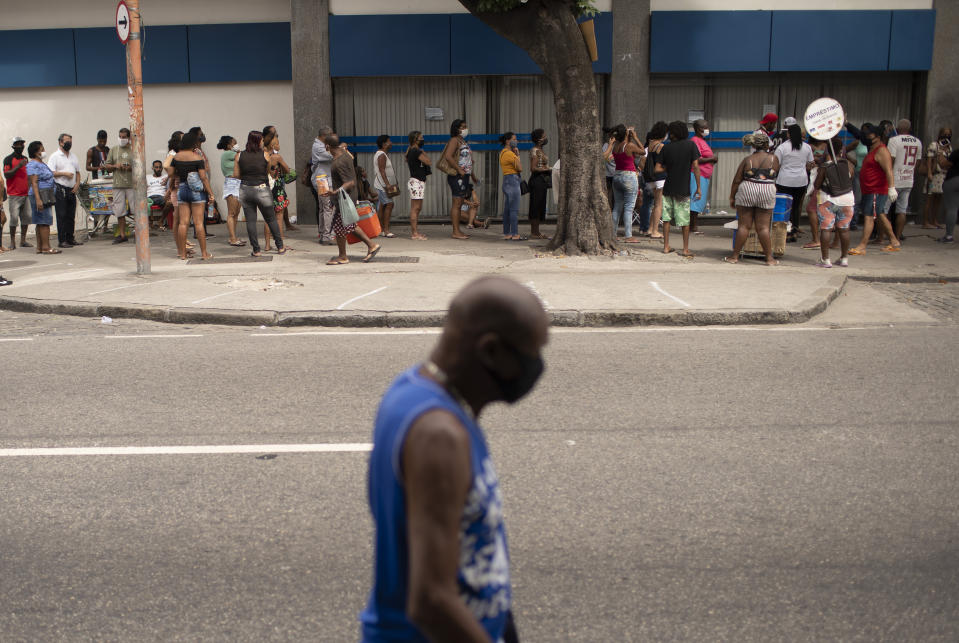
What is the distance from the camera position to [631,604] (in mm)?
3721

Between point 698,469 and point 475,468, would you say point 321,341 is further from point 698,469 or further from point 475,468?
point 475,468

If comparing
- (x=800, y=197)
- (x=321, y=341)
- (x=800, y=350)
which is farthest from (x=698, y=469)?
(x=800, y=197)

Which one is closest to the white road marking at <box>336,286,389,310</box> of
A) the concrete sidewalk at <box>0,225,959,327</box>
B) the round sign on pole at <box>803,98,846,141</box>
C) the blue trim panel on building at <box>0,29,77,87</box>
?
the concrete sidewalk at <box>0,225,959,327</box>

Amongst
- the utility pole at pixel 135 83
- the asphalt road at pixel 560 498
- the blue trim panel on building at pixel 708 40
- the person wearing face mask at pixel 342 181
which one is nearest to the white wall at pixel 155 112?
the person wearing face mask at pixel 342 181

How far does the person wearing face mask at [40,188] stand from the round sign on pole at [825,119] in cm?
1100

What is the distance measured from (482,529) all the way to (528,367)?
0.35 meters

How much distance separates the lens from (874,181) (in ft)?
44.1

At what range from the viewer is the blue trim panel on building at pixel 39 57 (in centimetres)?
1817

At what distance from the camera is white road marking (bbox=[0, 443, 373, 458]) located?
5.49 meters

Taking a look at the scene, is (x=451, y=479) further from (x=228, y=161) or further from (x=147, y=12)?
(x=147, y=12)

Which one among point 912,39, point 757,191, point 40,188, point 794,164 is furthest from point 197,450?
point 912,39

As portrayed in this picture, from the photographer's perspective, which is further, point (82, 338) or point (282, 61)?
point (282, 61)

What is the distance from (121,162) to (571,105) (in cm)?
730

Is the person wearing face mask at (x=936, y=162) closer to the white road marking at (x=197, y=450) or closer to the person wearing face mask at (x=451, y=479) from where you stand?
the white road marking at (x=197, y=450)
